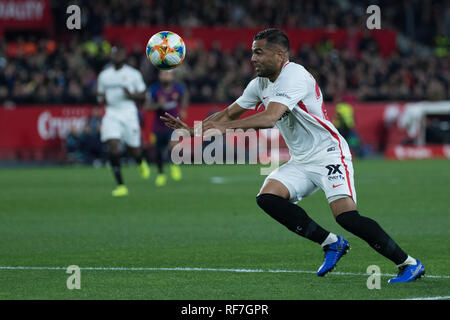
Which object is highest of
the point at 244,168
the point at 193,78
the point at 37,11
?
the point at 37,11

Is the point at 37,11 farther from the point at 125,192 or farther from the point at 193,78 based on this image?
the point at 125,192

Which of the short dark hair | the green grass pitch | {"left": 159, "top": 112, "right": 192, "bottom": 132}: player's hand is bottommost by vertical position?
the green grass pitch

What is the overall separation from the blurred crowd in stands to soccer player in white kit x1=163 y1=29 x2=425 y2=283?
64.3 feet

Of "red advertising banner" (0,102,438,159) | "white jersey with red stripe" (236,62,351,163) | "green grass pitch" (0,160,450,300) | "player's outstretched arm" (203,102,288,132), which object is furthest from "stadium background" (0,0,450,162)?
"player's outstretched arm" (203,102,288,132)

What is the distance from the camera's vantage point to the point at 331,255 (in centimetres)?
747

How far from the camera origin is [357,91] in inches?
1257

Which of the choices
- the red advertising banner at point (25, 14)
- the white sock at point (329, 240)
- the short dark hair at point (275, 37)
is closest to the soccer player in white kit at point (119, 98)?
the white sock at point (329, 240)

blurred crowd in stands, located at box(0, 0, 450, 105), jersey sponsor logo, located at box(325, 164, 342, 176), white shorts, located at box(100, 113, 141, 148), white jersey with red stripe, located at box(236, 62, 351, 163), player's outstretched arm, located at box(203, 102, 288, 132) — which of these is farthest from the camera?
blurred crowd in stands, located at box(0, 0, 450, 105)

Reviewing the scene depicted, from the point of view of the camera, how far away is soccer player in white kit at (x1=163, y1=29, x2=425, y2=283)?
23.1 ft

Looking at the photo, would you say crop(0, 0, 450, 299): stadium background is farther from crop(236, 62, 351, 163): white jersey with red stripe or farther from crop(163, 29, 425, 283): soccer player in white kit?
crop(236, 62, 351, 163): white jersey with red stripe
